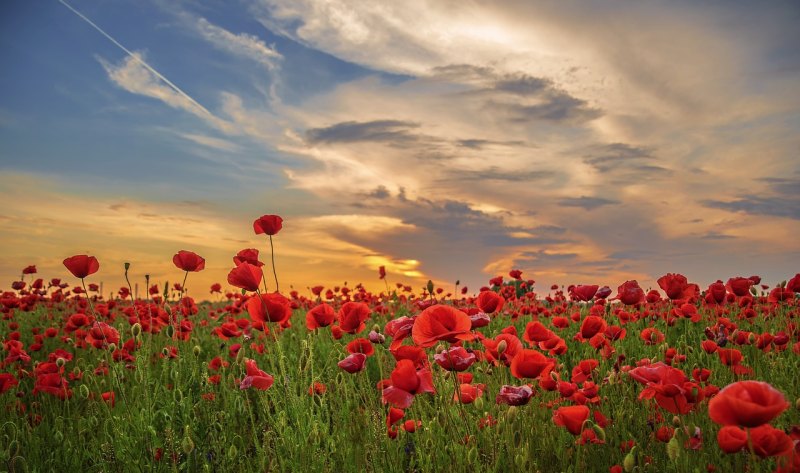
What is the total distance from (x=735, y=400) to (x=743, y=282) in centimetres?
390

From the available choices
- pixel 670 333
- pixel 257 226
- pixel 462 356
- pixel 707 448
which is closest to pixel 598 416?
pixel 707 448

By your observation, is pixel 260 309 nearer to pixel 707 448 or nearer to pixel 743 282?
pixel 707 448

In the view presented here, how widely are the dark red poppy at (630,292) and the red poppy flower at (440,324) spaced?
2.47 metres

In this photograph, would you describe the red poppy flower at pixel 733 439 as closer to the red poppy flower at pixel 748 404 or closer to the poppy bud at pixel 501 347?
the red poppy flower at pixel 748 404

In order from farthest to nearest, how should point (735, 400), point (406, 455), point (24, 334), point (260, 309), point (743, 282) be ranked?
point (24, 334) → point (743, 282) → point (406, 455) → point (260, 309) → point (735, 400)

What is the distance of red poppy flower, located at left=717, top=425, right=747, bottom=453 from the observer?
229cm

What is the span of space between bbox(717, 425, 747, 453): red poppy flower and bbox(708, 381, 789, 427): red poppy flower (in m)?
0.41

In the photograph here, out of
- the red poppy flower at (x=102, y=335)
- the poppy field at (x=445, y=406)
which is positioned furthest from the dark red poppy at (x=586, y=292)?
the red poppy flower at (x=102, y=335)

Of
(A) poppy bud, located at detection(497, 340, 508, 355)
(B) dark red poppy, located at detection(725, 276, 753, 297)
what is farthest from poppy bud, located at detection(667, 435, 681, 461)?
(B) dark red poppy, located at detection(725, 276, 753, 297)

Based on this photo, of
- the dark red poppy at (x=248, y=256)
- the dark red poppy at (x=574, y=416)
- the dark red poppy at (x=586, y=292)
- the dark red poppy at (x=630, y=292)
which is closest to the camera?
the dark red poppy at (x=574, y=416)

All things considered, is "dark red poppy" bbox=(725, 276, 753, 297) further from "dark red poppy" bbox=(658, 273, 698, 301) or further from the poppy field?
"dark red poppy" bbox=(658, 273, 698, 301)

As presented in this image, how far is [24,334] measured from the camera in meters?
9.55

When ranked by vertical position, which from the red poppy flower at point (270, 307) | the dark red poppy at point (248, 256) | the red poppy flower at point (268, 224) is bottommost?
the red poppy flower at point (270, 307)

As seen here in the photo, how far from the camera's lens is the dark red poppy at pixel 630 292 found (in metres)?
4.51
